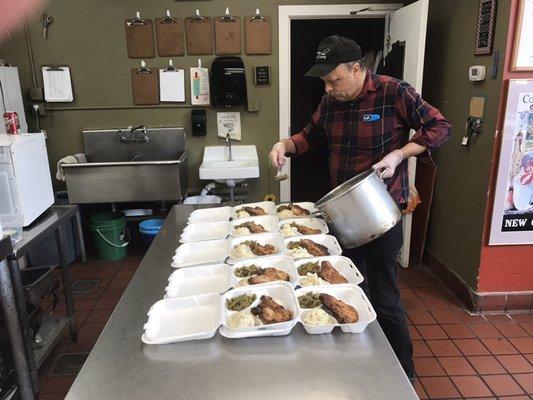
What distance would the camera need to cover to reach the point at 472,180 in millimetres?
2854

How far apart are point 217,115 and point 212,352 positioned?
3186mm

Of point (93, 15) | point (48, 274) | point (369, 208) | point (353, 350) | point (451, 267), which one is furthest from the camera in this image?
point (93, 15)

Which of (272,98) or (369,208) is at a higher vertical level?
(272,98)

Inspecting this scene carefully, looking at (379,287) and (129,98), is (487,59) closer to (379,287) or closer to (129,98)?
(379,287)

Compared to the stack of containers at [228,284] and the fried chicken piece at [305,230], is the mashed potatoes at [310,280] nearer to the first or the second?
the stack of containers at [228,284]

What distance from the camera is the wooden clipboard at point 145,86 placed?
396 cm

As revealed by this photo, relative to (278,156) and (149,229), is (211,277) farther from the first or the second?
(149,229)

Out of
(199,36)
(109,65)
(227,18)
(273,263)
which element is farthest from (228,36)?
(273,263)

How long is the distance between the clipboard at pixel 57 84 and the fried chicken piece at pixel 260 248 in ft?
10.2

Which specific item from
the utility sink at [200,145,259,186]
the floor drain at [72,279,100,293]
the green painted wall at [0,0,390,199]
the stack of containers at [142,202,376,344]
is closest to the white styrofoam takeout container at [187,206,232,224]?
the stack of containers at [142,202,376,344]

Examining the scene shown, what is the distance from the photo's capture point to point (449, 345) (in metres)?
2.56

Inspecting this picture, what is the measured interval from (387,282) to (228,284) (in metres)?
0.91

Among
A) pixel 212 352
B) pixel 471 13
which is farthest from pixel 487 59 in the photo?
pixel 212 352

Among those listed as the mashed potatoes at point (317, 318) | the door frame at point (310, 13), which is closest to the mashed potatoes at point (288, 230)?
the mashed potatoes at point (317, 318)
